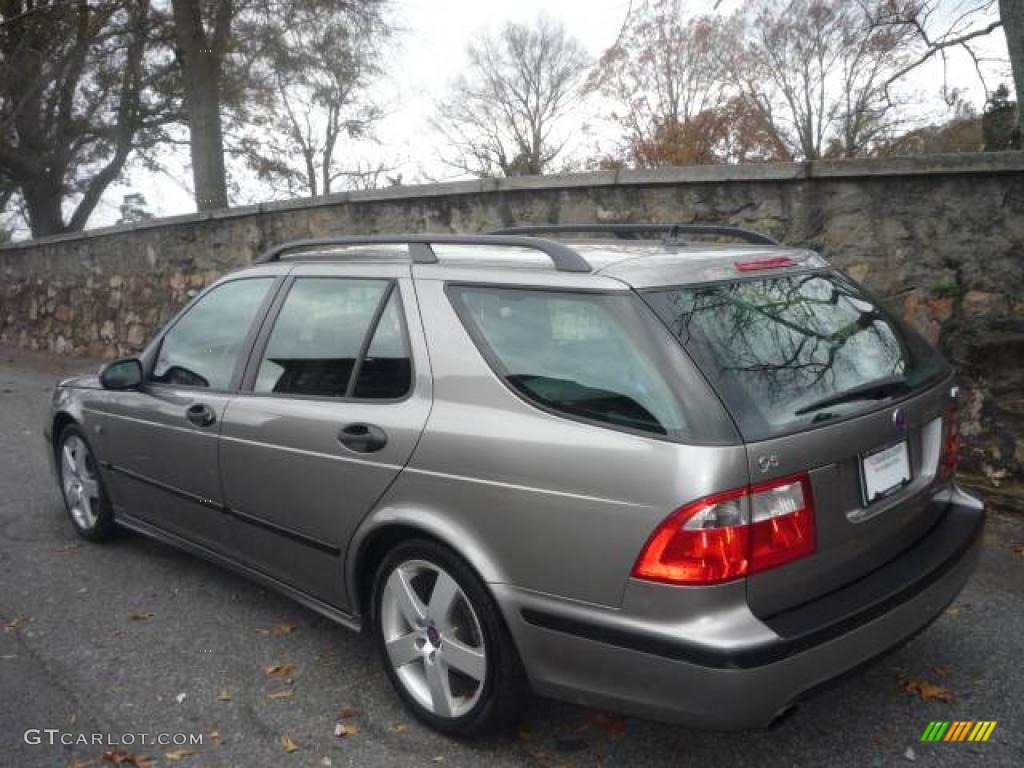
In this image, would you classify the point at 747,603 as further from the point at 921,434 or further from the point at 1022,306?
the point at 1022,306

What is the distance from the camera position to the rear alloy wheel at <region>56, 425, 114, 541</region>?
187 inches

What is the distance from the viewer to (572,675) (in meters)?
2.48

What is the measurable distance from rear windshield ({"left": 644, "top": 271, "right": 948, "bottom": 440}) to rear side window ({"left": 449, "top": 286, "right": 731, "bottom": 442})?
0.09 m

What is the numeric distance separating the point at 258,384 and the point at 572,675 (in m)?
1.84

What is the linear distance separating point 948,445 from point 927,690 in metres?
0.86

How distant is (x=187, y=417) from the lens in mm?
3844

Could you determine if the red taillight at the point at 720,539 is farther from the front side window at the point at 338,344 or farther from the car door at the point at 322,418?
the front side window at the point at 338,344

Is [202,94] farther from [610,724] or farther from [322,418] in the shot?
[610,724]

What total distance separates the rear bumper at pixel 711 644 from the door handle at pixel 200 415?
5.75ft

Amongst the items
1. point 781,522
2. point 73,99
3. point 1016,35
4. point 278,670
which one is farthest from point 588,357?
point 73,99

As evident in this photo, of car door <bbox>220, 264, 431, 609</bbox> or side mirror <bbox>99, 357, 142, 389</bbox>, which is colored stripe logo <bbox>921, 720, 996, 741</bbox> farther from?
side mirror <bbox>99, 357, 142, 389</bbox>

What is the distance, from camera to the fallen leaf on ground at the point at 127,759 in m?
2.80

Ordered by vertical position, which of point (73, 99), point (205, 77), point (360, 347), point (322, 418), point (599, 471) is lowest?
point (599, 471)

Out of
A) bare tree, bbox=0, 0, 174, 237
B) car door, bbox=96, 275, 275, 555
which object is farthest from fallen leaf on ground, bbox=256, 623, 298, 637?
bare tree, bbox=0, 0, 174, 237
